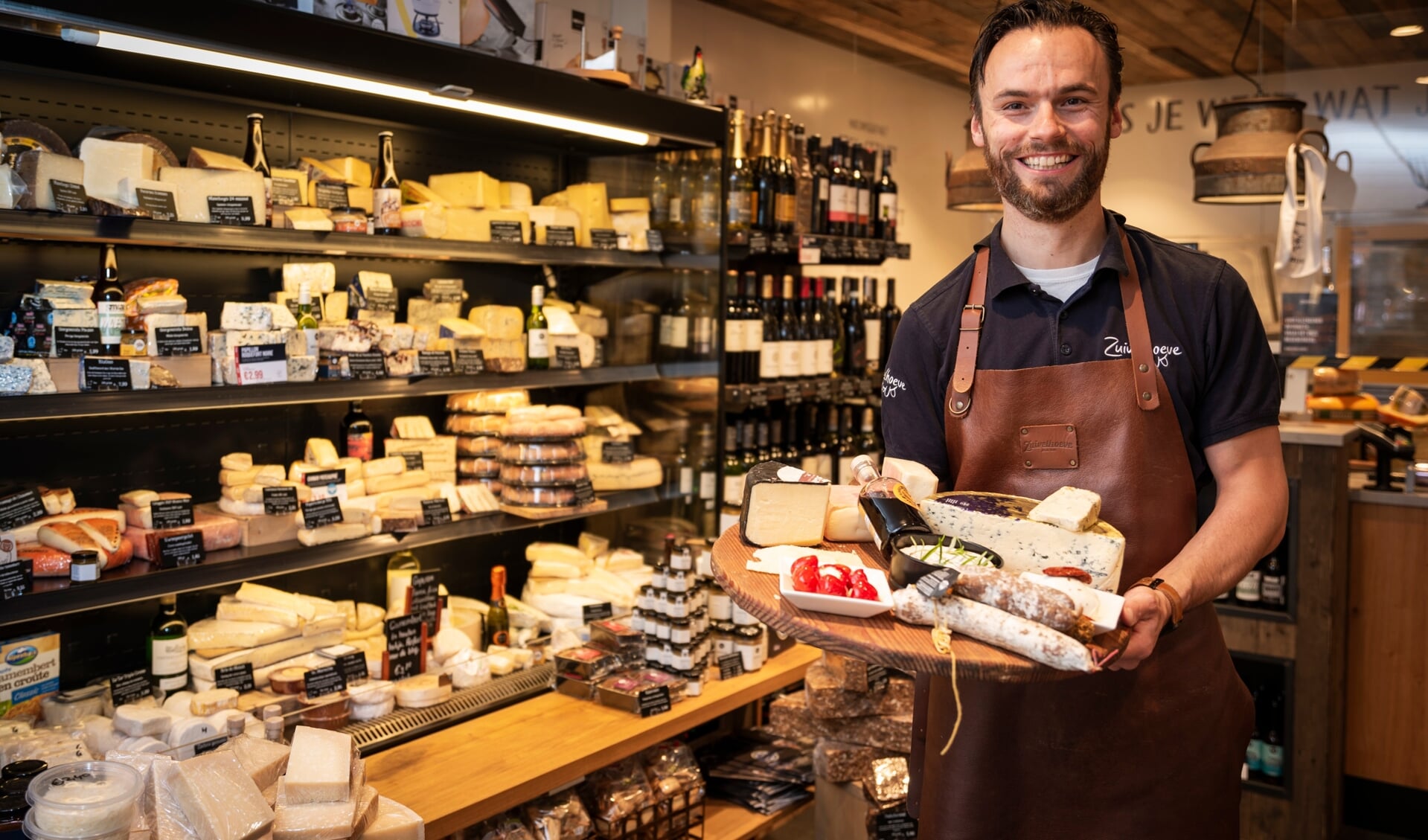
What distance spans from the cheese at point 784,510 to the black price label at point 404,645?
5.16 ft

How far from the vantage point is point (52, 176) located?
239 centimetres

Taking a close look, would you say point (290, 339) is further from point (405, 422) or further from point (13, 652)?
point (13, 652)

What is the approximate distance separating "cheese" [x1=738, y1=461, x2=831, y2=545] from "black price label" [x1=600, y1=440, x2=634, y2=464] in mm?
2105

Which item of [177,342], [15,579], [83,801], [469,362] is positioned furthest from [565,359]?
[83,801]

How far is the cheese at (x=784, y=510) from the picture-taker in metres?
1.81

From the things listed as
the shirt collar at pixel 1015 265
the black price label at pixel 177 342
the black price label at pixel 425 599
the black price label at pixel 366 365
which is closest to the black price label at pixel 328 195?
the black price label at pixel 366 365

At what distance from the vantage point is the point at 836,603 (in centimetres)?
145

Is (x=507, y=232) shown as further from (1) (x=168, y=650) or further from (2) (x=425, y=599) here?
(1) (x=168, y=650)

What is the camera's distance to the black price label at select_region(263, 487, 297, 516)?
9.50 feet

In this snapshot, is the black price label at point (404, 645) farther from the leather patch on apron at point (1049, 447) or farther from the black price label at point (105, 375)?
the leather patch on apron at point (1049, 447)

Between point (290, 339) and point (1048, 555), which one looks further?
point (290, 339)

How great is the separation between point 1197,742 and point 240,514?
7.83 ft

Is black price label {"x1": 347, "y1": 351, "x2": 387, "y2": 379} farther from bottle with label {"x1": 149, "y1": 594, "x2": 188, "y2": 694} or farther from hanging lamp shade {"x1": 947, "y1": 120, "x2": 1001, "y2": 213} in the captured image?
hanging lamp shade {"x1": 947, "y1": 120, "x2": 1001, "y2": 213}

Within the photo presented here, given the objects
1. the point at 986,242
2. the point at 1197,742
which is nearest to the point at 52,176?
the point at 986,242
